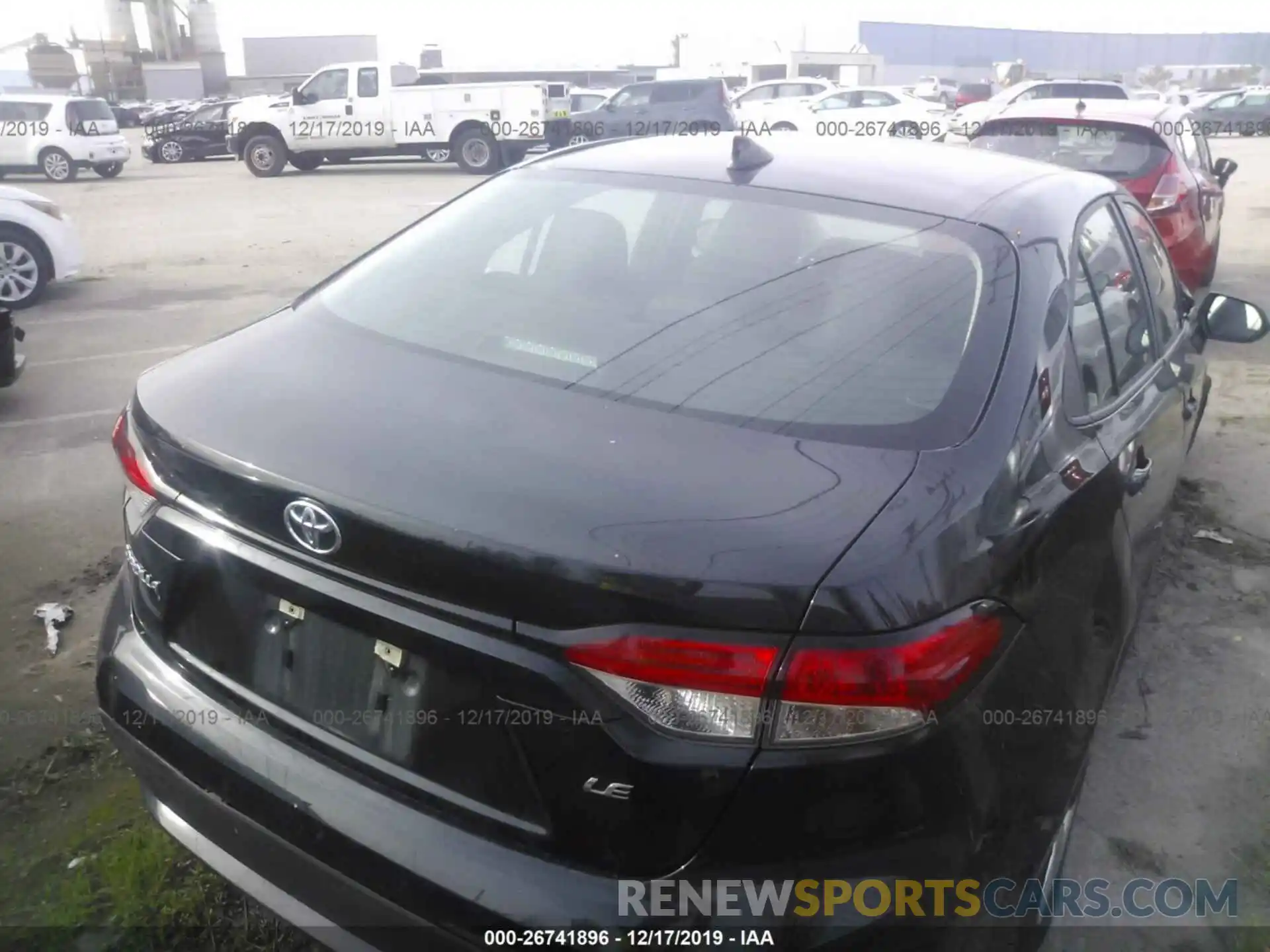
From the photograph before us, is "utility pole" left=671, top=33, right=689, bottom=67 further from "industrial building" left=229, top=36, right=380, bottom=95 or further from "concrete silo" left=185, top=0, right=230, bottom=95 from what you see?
"concrete silo" left=185, top=0, right=230, bottom=95

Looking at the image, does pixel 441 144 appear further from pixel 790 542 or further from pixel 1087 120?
pixel 790 542

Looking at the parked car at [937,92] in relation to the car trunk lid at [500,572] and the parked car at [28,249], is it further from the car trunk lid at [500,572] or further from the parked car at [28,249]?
the car trunk lid at [500,572]

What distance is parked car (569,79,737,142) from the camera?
A: 74.7ft

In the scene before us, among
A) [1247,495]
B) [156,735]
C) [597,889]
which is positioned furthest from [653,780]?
[1247,495]

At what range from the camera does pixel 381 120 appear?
21406 millimetres

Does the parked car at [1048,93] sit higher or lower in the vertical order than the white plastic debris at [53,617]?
higher

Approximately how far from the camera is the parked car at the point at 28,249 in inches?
339

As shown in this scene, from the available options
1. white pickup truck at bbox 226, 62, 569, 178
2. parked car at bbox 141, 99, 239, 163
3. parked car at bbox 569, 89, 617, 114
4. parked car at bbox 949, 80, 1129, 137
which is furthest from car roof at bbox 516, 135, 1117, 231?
parked car at bbox 141, 99, 239, 163

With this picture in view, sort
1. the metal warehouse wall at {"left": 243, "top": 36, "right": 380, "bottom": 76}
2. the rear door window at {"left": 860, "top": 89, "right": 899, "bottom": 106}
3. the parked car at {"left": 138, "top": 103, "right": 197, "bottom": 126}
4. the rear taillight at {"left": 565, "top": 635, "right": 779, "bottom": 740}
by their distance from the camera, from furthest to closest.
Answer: the metal warehouse wall at {"left": 243, "top": 36, "right": 380, "bottom": 76}, the parked car at {"left": 138, "top": 103, "right": 197, "bottom": 126}, the rear door window at {"left": 860, "top": 89, "right": 899, "bottom": 106}, the rear taillight at {"left": 565, "top": 635, "right": 779, "bottom": 740}

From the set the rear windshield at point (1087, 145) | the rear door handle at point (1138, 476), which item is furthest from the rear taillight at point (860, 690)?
the rear windshield at point (1087, 145)

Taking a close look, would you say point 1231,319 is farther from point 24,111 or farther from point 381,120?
point 24,111

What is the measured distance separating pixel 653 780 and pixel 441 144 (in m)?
21.9

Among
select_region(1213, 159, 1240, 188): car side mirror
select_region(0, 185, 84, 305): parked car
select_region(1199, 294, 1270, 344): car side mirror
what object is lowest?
select_region(0, 185, 84, 305): parked car

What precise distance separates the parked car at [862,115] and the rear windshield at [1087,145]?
54.0ft
